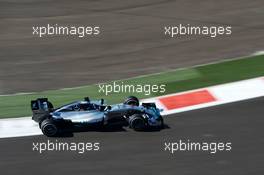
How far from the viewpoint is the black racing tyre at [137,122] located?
1675 centimetres

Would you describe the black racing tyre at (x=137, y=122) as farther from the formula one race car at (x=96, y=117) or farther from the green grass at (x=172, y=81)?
the green grass at (x=172, y=81)

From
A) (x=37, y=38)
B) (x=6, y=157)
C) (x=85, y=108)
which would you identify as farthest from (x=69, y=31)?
(x=6, y=157)

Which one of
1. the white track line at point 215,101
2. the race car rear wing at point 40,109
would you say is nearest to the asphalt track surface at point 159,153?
the white track line at point 215,101

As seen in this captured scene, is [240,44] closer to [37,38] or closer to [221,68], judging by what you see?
[221,68]

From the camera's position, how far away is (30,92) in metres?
20.4

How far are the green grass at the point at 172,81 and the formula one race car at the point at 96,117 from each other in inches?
71.2

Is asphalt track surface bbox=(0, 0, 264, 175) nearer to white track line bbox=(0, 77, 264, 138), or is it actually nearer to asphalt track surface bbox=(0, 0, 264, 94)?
asphalt track surface bbox=(0, 0, 264, 94)

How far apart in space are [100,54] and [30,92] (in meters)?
4.40

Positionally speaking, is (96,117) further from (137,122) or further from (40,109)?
(40,109)

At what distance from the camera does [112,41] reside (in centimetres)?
2541

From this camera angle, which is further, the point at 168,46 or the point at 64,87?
the point at 168,46

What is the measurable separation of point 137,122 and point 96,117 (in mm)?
987

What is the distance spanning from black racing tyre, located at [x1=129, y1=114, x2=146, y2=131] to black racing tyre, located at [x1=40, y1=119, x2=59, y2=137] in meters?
1.76

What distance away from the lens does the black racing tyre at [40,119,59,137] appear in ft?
54.5
